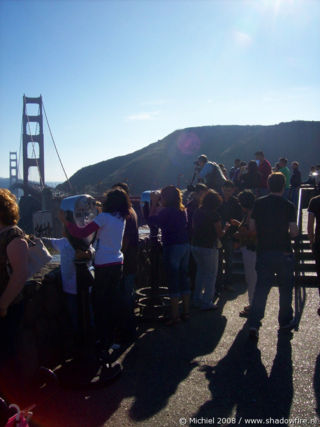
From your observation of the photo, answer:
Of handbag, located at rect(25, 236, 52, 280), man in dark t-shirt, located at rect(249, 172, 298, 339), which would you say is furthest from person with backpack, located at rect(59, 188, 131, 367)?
man in dark t-shirt, located at rect(249, 172, 298, 339)

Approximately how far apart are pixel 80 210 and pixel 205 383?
159 centimetres

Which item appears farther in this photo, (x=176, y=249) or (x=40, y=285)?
(x=176, y=249)

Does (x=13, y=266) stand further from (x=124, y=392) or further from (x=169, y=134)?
(x=169, y=134)

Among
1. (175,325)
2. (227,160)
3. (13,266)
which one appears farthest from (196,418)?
(227,160)

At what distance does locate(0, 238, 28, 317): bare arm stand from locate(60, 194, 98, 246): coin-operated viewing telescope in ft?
2.21

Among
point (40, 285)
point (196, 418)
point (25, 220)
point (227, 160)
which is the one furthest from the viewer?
point (227, 160)

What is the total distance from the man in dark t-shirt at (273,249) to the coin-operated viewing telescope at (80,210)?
65.1 inches

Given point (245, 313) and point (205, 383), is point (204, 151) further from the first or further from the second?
point (205, 383)

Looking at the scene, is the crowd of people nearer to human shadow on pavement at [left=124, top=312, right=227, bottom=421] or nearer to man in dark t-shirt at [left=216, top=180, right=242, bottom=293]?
man in dark t-shirt at [left=216, top=180, right=242, bottom=293]

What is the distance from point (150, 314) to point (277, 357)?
5.07 feet

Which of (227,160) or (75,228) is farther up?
(227,160)

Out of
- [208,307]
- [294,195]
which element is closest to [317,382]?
[208,307]

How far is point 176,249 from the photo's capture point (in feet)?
15.5

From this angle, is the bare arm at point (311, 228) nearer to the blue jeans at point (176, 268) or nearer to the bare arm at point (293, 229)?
the bare arm at point (293, 229)
